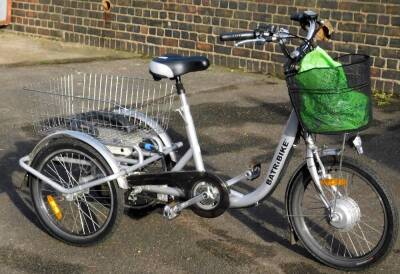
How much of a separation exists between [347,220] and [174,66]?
129 centimetres

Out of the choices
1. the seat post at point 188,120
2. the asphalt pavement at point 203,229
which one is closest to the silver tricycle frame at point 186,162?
the seat post at point 188,120

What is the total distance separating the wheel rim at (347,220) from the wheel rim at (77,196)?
116cm

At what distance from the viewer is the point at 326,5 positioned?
29.9 feet

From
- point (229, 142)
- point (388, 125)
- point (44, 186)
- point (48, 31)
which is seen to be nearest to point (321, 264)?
point (44, 186)

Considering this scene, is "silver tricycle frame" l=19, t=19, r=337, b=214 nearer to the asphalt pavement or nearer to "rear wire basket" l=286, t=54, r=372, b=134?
"rear wire basket" l=286, t=54, r=372, b=134

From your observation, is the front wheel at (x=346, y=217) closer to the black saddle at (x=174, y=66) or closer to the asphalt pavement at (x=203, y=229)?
the asphalt pavement at (x=203, y=229)

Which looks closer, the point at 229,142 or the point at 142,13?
the point at 229,142

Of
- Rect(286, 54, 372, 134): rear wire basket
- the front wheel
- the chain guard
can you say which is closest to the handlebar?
Rect(286, 54, 372, 134): rear wire basket

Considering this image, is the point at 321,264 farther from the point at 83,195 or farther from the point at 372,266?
the point at 83,195

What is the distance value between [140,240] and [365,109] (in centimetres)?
165

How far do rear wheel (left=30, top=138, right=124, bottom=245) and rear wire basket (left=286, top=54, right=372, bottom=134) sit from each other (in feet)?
3.92

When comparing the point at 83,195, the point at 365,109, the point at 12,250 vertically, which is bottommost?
the point at 12,250

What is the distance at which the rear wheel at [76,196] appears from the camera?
157 inches

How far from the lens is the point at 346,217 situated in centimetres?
380
